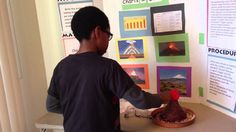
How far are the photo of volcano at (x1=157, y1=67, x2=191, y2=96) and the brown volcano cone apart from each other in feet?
0.82

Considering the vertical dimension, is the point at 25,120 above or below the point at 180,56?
below

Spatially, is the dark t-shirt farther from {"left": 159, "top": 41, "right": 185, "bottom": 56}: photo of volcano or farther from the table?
{"left": 159, "top": 41, "right": 185, "bottom": 56}: photo of volcano

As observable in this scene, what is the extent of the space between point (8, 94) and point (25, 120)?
0.22m

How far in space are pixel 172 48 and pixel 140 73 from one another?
241 mm

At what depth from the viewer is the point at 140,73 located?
176cm

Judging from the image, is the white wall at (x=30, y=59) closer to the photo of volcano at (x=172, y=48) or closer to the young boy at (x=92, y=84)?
the young boy at (x=92, y=84)

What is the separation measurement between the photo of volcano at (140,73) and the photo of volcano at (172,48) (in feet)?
0.45

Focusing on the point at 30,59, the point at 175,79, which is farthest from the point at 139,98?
the point at 30,59

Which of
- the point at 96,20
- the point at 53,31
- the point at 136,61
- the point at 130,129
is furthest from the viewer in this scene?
the point at 53,31

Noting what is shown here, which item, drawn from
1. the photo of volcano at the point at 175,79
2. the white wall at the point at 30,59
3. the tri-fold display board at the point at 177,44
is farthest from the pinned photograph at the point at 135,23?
the white wall at the point at 30,59

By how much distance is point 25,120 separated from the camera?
182cm

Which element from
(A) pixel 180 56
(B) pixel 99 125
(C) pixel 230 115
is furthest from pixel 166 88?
(B) pixel 99 125

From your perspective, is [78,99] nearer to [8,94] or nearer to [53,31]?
[8,94]

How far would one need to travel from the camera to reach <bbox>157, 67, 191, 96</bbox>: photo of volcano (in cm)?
165
